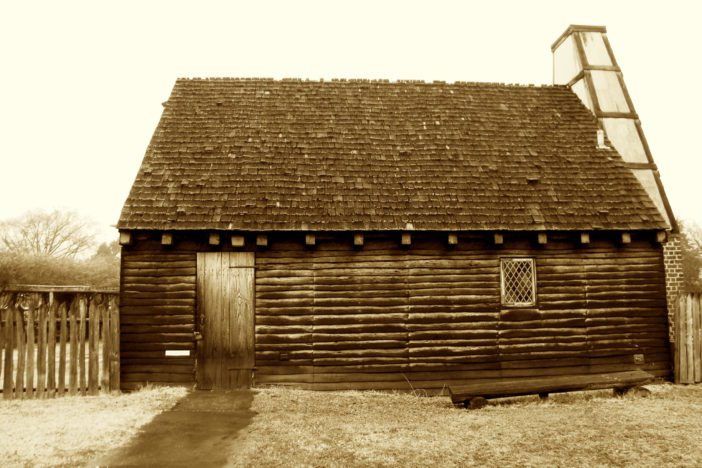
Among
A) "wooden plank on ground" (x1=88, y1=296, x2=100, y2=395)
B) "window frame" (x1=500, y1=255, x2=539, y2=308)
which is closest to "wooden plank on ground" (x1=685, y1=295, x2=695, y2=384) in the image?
"window frame" (x1=500, y1=255, x2=539, y2=308)

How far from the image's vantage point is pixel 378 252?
1104cm

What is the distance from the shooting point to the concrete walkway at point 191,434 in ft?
21.4

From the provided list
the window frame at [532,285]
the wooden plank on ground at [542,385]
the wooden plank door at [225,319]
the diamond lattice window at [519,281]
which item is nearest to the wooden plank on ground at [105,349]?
the wooden plank door at [225,319]

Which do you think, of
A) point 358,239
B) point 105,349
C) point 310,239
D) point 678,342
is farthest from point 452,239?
point 105,349

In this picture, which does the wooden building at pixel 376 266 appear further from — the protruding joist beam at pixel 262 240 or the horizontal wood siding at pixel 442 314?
the protruding joist beam at pixel 262 240

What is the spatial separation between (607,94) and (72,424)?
48.0ft

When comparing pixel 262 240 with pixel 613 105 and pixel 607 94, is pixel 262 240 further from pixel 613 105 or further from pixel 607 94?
pixel 607 94

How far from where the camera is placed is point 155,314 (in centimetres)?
1059

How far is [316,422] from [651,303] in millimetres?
7916

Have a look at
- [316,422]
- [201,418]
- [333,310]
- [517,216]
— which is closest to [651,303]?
[517,216]

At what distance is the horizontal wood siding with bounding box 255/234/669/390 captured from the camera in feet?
35.4

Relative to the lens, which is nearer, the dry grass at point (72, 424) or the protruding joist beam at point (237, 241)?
the dry grass at point (72, 424)

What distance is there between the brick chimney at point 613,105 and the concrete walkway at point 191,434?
34.8 feet

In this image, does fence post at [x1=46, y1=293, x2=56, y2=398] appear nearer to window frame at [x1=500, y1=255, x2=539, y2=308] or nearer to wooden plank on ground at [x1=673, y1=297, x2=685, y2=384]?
window frame at [x1=500, y1=255, x2=539, y2=308]
